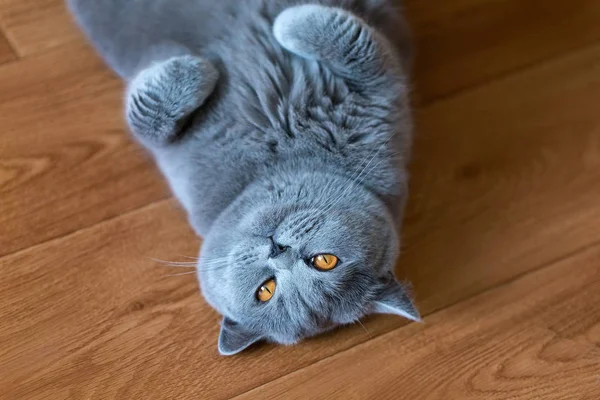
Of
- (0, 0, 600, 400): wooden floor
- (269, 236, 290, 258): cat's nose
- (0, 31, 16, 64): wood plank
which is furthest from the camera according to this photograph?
(0, 31, 16, 64): wood plank

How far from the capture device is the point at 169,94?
1050mm

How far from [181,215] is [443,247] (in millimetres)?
510

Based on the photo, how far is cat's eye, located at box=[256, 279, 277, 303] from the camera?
102 centimetres

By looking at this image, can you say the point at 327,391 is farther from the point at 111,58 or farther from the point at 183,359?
the point at 111,58

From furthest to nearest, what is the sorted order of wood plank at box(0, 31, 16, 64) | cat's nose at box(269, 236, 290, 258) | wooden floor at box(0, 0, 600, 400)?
wood plank at box(0, 31, 16, 64)
wooden floor at box(0, 0, 600, 400)
cat's nose at box(269, 236, 290, 258)

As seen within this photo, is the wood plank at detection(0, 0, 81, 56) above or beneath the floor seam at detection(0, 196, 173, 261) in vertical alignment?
above

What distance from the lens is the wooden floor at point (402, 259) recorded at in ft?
3.88

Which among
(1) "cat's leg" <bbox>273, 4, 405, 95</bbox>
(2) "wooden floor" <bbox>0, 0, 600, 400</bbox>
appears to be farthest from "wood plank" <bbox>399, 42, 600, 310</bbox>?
(1) "cat's leg" <bbox>273, 4, 405, 95</bbox>

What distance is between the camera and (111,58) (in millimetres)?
1206

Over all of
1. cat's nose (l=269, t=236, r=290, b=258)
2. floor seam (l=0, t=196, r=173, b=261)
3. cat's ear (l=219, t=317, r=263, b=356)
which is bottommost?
floor seam (l=0, t=196, r=173, b=261)

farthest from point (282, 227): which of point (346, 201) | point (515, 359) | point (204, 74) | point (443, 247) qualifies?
point (515, 359)

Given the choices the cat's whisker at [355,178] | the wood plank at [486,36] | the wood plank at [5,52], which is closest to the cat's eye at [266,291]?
the cat's whisker at [355,178]

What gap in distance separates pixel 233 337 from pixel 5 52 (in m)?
0.73

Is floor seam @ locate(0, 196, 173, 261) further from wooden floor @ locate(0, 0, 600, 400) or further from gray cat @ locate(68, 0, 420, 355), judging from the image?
gray cat @ locate(68, 0, 420, 355)
